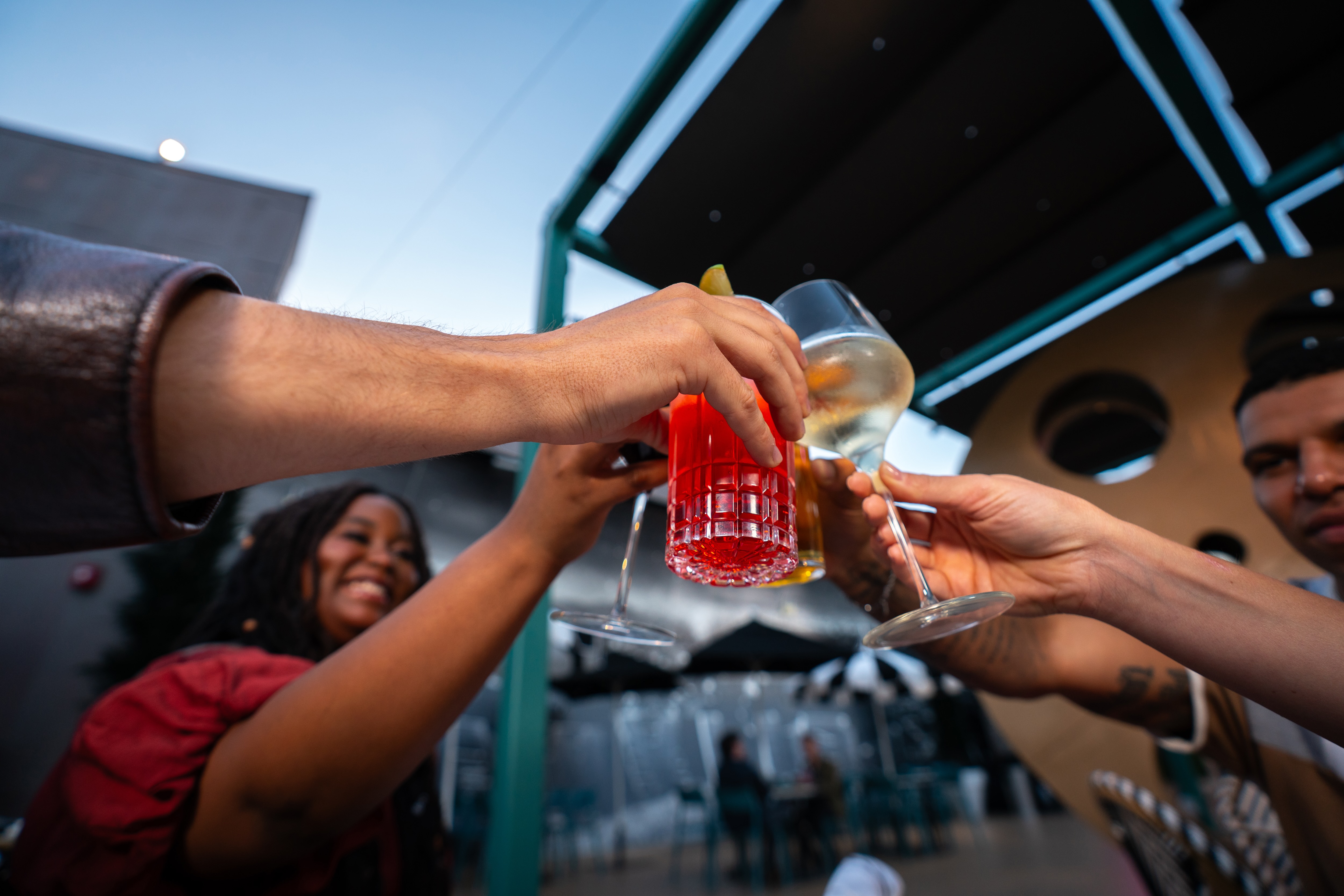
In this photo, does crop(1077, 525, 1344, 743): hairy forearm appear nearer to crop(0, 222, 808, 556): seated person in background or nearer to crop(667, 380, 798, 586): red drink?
crop(667, 380, 798, 586): red drink

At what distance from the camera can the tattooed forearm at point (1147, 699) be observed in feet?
3.94

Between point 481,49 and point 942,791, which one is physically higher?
point 481,49

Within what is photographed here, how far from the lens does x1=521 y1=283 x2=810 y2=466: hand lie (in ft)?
1.87

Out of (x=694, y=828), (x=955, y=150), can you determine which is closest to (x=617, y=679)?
(x=694, y=828)

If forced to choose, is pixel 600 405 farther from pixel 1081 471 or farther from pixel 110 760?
pixel 1081 471

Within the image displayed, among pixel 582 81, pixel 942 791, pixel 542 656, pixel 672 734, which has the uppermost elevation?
pixel 582 81

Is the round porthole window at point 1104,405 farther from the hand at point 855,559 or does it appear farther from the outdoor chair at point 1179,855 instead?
the hand at point 855,559

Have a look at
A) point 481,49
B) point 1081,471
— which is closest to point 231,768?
point 481,49

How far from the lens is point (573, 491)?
86cm

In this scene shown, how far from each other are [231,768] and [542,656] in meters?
1.36

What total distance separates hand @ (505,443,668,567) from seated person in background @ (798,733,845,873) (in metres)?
6.86

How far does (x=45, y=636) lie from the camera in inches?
167

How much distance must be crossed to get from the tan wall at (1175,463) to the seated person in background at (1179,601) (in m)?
0.87

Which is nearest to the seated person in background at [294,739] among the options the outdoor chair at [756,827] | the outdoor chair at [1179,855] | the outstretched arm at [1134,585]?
the outstretched arm at [1134,585]
